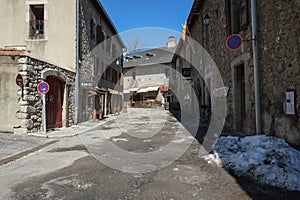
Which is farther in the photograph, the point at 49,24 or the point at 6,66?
the point at 49,24

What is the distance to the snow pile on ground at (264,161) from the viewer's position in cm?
302

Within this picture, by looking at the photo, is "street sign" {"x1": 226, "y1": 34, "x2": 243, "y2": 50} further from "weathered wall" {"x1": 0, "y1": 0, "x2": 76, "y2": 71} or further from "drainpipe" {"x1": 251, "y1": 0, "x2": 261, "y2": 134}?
"weathered wall" {"x1": 0, "y1": 0, "x2": 76, "y2": 71}

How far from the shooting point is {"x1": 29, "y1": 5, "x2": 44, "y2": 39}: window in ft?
35.2

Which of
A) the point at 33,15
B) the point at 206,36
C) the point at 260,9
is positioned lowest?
the point at 260,9

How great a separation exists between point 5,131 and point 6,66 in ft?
7.38

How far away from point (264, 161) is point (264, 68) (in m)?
2.64

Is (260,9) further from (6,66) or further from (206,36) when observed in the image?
(6,66)

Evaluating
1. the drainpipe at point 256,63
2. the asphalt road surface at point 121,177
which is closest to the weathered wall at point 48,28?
the asphalt road surface at point 121,177

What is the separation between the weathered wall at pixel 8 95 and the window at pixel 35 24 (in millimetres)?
4068

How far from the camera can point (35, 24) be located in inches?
429

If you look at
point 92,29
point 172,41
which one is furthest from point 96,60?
point 172,41

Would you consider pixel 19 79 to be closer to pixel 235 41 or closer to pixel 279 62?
pixel 235 41

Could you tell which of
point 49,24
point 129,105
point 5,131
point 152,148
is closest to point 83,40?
point 49,24

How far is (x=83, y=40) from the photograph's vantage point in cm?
1191
